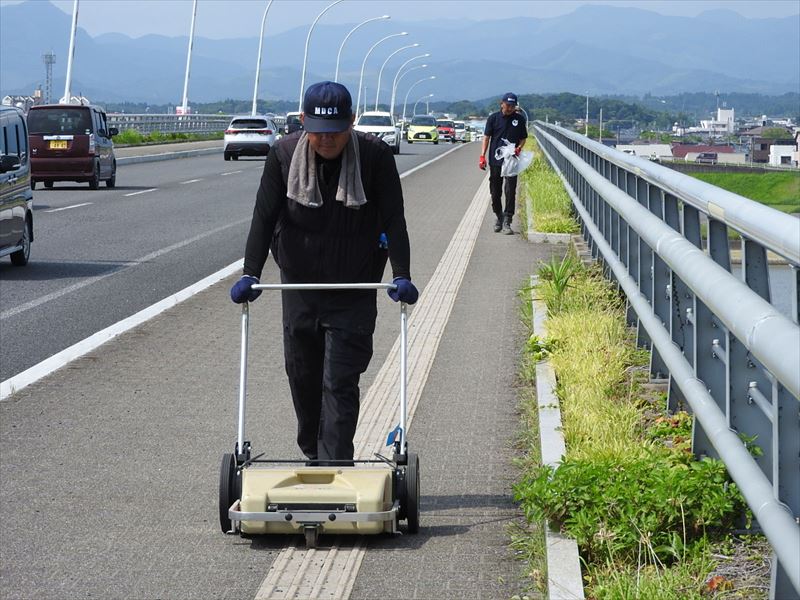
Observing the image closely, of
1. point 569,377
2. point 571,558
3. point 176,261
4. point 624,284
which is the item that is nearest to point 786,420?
point 571,558

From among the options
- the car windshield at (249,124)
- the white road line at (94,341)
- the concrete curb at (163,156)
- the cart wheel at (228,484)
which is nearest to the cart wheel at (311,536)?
the cart wheel at (228,484)

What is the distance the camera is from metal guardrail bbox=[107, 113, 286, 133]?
5728cm

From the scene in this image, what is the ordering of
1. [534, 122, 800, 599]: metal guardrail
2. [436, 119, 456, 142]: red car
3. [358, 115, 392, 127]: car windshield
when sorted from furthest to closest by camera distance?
[436, 119, 456, 142]: red car, [358, 115, 392, 127]: car windshield, [534, 122, 800, 599]: metal guardrail

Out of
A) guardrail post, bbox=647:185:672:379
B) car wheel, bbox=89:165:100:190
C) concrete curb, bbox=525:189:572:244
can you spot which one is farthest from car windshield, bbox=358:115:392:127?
guardrail post, bbox=647:185:672:379

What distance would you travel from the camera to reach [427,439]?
7457 mm

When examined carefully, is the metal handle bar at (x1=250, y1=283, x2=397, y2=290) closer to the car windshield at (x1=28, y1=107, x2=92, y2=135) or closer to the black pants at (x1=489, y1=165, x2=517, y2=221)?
the black pants at (x1=489, y1=165, x2=517, y2=221)

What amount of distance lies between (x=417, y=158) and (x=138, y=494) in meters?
47.9

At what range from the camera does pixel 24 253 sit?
53.5 ft

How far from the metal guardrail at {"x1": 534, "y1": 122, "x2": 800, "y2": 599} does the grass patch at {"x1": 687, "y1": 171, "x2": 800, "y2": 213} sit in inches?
16.4

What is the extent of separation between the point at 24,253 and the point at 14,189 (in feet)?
3.29

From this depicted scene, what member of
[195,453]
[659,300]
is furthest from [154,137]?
[659,300]

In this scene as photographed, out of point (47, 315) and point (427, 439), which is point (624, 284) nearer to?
point (427, 439)

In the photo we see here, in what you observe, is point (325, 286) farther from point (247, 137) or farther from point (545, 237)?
point (247, 137)

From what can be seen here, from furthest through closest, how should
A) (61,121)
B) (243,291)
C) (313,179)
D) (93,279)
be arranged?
(61,121), (93,279), (243,291), (313,179)
